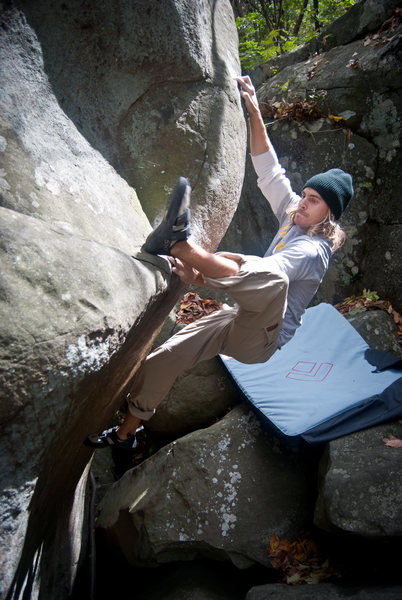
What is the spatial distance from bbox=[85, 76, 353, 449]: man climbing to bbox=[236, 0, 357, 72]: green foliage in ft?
18.8

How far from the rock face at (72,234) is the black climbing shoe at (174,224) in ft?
0.35

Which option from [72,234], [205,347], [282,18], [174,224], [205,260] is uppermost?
[282,18]

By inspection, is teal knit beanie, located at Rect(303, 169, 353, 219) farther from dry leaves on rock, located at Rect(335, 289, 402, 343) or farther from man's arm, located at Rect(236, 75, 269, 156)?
dry leaves on rock, located at Rect(335, 289, 402, 343)

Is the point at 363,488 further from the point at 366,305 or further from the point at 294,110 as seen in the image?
the point at 294,110

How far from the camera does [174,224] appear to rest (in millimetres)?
2264

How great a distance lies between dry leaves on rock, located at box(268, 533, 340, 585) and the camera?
9.86 feet

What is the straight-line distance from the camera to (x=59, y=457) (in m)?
2.15

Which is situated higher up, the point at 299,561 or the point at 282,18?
the point at 282,18

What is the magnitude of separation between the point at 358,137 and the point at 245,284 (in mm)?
4118

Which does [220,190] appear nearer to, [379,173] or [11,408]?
[11,408]

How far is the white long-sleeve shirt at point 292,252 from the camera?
277 cm

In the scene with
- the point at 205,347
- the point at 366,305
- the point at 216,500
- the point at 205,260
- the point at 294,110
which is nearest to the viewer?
the point at 205,260

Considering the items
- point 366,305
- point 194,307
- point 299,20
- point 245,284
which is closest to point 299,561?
point 245,284

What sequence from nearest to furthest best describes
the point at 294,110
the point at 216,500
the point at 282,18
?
the point at 216,500, the point at 294,110, the point at 282,18
